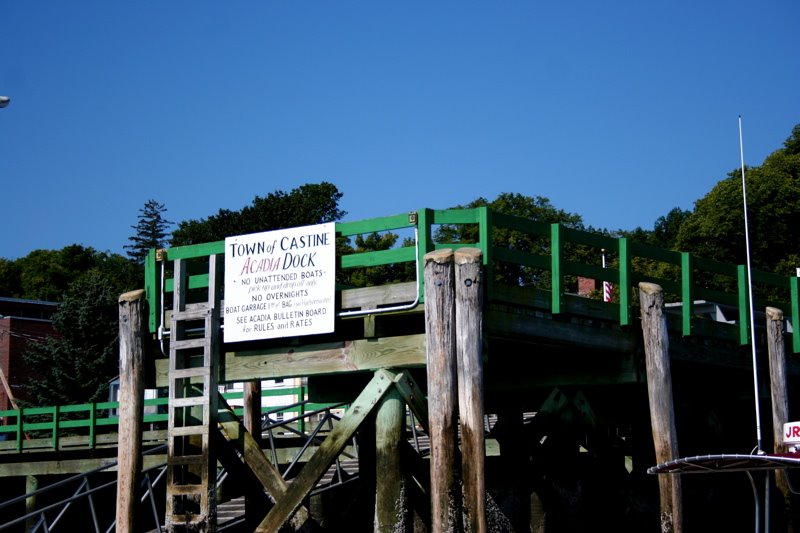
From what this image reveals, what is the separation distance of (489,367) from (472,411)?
4.88m

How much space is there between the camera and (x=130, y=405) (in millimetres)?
15797

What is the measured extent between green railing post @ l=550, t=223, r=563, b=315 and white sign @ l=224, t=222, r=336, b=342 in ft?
8.77

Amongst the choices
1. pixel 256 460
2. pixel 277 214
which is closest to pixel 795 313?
pixel 256 460

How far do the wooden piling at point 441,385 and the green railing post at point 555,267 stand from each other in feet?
6.81

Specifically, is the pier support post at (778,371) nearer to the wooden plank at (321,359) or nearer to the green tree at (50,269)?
the wooden plank at (321,359)

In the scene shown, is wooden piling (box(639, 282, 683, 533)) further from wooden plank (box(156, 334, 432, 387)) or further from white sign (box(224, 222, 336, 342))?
white sign (box(224, 222, 336, 342))

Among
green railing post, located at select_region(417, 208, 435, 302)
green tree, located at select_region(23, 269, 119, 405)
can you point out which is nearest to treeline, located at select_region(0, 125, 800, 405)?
green tree, located at select_region(23, 269, 119, 405)

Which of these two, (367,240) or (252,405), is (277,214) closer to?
(367,240)

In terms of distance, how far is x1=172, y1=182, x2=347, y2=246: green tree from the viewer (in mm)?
76312

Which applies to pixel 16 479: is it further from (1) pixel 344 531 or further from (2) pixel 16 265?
(2) pixel 16 265

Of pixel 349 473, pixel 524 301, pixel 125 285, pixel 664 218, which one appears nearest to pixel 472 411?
pixel 524 301

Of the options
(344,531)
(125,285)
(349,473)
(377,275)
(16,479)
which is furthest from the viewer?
(125,285)

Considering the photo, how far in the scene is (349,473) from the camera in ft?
65.3

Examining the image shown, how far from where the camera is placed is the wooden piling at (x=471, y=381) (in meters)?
13.2
